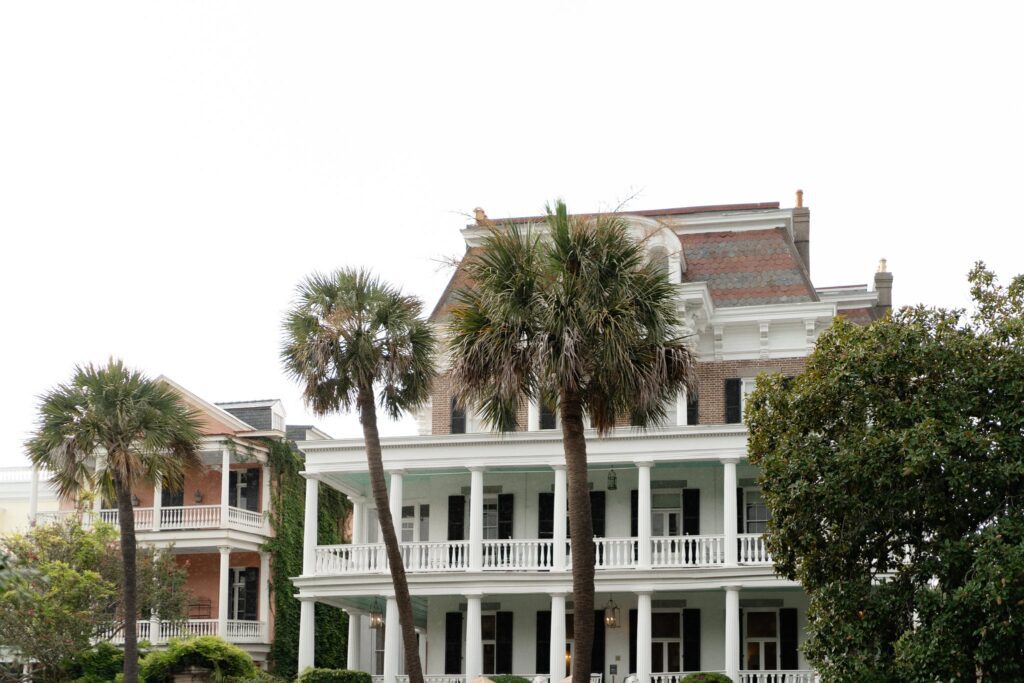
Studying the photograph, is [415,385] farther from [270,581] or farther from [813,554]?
[270,581]

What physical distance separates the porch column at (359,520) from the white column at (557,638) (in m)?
7.51

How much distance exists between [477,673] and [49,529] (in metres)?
13.0

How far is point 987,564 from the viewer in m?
19.5

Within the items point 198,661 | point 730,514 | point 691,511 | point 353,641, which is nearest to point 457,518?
point 353,641

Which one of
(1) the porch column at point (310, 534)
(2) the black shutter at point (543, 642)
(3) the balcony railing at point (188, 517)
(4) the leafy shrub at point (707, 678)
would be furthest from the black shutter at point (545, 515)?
(3) the balcony railing at point (188, 517)

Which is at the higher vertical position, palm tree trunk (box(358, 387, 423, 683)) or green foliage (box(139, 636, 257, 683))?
palm tree trunk (box(358, 387, 423, 683))

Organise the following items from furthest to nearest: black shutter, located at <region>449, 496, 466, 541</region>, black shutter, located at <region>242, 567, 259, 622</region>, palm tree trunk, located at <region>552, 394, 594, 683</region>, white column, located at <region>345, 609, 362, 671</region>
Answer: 1. black shutter, located at <region>242, 567, 259, 622</region>
2. black shutter, located at <region>449, 496, 466, 541</region>
3. white column, located at <region>345, 609, 362, 671</region>
4. palm tree trunk, located at <region>552, 394, 594, 683</region>

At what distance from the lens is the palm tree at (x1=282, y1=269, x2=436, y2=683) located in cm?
3114

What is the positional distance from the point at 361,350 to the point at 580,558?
33.0 feet

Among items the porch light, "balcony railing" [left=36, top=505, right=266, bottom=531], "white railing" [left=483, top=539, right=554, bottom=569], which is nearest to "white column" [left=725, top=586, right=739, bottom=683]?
the porch light

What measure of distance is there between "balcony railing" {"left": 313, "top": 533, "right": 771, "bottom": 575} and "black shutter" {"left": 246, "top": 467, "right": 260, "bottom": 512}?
1066 cm

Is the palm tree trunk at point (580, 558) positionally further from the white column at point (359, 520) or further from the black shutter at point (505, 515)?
the white column at point (359, 520)

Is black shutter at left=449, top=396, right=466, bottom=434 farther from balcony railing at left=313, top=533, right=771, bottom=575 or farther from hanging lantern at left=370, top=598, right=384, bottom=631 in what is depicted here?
hanging lantern at left=370, top=598, right=384, bottom=631

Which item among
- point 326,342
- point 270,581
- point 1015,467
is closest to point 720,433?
point 326,342
